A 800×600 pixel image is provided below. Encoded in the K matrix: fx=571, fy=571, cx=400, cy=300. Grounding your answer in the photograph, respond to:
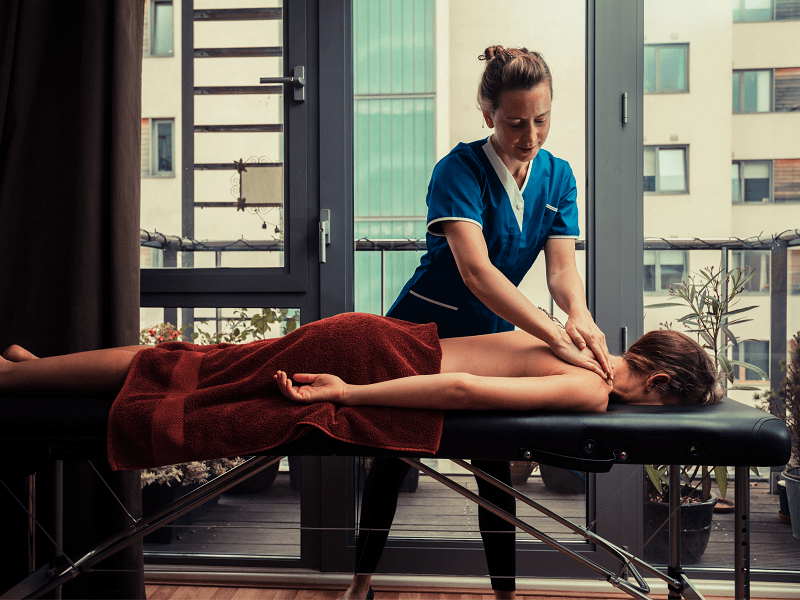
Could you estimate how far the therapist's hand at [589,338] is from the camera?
1171 mm

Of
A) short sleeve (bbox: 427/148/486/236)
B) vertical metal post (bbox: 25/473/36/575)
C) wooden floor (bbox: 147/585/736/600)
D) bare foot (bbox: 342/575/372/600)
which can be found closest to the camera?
short sleeve (bbox: 427/148/486/236)

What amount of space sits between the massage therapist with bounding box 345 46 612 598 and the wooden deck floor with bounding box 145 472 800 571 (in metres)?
0.37

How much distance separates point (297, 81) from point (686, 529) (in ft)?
6.11

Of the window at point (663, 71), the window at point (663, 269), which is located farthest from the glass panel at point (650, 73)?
the window at point (663, 269)

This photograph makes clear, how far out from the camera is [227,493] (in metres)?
1.96

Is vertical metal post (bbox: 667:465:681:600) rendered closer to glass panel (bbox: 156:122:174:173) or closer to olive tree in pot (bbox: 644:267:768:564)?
olive tree in pot (bbox: 644:267:768:564)

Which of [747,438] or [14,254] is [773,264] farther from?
[14,254]

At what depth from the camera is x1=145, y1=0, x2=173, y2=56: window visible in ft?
6.12

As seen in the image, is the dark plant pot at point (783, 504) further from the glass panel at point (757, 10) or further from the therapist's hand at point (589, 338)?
the glass panel at point (757, 10)

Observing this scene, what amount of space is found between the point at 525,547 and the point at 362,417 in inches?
42.5

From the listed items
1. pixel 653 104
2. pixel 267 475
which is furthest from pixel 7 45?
pixel 653 104

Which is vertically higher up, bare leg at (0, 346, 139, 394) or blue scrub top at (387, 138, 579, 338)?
blue scrub top at (387, 138, 579, 338)

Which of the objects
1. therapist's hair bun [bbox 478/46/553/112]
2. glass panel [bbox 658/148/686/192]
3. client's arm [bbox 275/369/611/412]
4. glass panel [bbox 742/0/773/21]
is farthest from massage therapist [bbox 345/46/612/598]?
glass panel [bbox 742/0/773/21]

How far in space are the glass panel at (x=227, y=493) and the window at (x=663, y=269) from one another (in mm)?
1145
